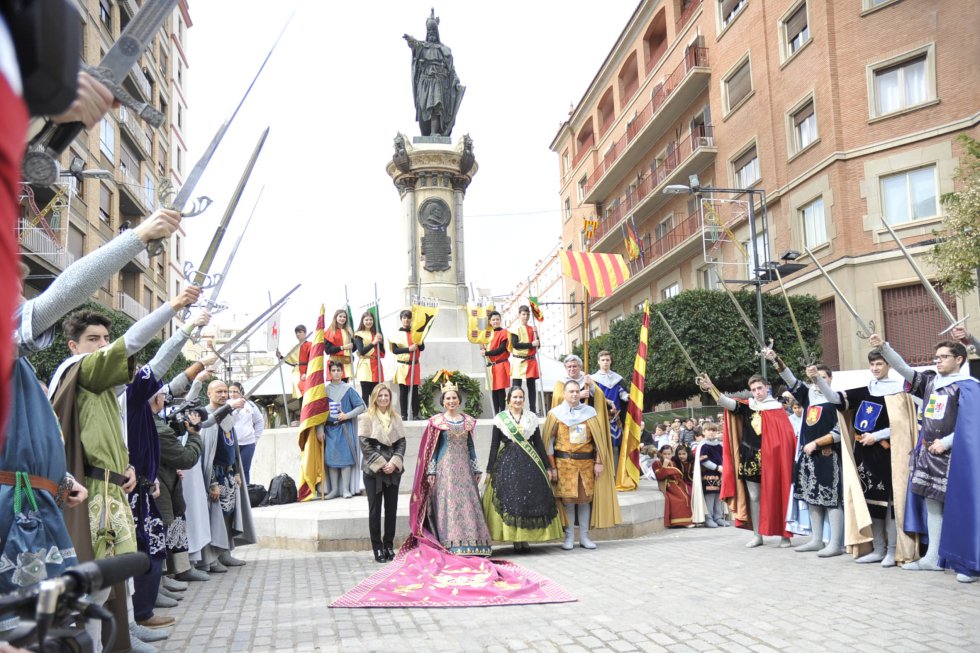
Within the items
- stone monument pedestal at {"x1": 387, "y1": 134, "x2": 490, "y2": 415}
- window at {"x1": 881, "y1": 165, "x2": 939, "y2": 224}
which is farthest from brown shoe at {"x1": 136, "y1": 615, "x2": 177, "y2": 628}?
window at {"x1": 881, "y1": 165, "x2": 939, "y2": 224}

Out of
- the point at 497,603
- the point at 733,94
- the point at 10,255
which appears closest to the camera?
the point at 10,255

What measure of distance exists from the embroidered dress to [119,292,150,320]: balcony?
100ft

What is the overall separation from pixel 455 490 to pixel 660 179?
3077 centimetres

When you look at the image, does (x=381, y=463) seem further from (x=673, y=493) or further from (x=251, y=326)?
(x=673, y=493)

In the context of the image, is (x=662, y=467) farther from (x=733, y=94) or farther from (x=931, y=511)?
(x=733, y=94)

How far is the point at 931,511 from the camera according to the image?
750 cm

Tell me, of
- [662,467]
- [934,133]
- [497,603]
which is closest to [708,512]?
[662,467]

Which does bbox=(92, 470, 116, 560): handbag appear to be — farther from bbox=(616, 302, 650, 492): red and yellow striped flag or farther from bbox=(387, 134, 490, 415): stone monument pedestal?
bbox=(387, 134, 490, 415): stone monument pedestal

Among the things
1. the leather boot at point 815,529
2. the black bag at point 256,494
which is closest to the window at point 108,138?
the black bag at point 256,494

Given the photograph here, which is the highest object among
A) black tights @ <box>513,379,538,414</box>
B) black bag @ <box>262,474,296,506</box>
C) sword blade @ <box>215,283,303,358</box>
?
sword blade @ <box>215,283,303,358</box>

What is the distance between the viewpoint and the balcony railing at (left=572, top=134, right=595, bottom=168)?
1952 inches

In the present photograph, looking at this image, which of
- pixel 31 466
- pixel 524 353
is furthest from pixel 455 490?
pixel 31 466

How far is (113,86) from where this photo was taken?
1992 millimetres

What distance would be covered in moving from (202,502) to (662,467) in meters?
7.10
